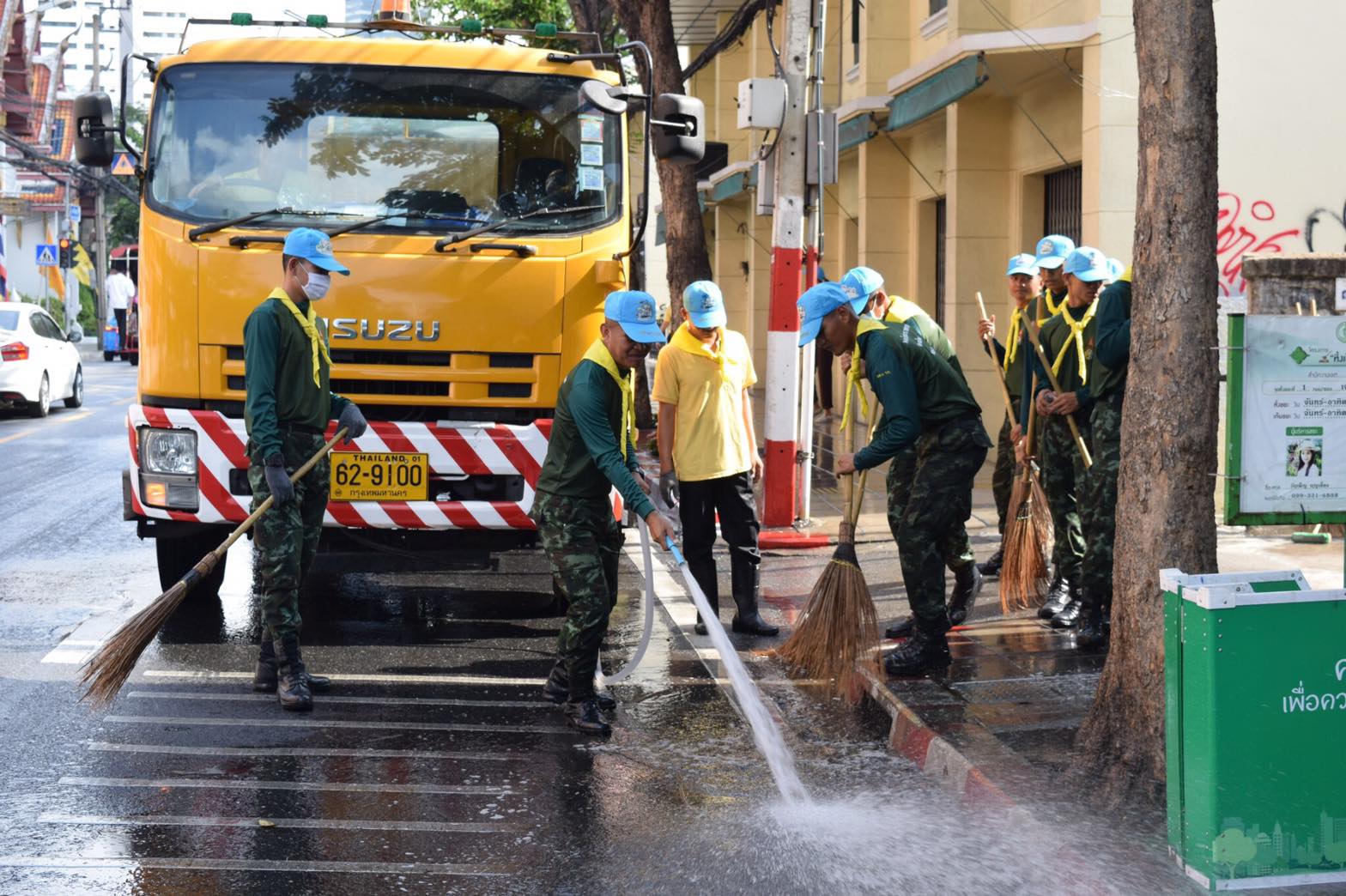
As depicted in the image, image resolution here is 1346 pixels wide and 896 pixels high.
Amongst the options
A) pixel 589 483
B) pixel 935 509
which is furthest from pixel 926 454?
pixel 589 483

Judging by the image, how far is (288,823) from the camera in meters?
5.15

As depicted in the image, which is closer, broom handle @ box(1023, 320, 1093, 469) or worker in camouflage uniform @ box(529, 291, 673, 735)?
worker in camouflage uniform @ box(529, 291, 673, 735)

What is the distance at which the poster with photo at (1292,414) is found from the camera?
4820mm

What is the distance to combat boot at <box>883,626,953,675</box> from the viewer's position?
7148 millimetres

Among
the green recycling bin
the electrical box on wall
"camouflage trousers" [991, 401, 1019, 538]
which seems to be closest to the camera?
the green recycling bin

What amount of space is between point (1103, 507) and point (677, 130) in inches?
114

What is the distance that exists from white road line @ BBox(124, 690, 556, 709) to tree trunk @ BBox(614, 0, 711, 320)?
820 cm

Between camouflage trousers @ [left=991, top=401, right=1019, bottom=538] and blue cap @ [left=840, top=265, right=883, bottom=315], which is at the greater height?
blue cap @ [left=840, top=265, right=883, bottom=315]

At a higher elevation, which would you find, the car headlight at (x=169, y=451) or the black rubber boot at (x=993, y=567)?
the car headlight at (x=169, y=451)

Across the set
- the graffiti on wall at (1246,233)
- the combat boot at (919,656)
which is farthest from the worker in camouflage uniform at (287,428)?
the graffiti on wall at (1246,233)

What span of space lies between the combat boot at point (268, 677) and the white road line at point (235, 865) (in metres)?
2.14

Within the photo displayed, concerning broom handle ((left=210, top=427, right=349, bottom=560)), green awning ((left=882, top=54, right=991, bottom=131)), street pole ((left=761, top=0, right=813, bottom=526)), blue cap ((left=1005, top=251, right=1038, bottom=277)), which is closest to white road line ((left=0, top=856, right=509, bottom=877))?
broom handle ((left=210, top=427, right=349, bottom=560))

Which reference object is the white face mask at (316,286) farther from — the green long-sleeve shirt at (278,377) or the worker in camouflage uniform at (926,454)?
the worker in camouflage uniform at (926,454)

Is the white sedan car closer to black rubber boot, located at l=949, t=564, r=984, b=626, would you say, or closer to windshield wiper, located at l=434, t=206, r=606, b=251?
windshield wiper, located at l=434, t=206, r=606, b=251
